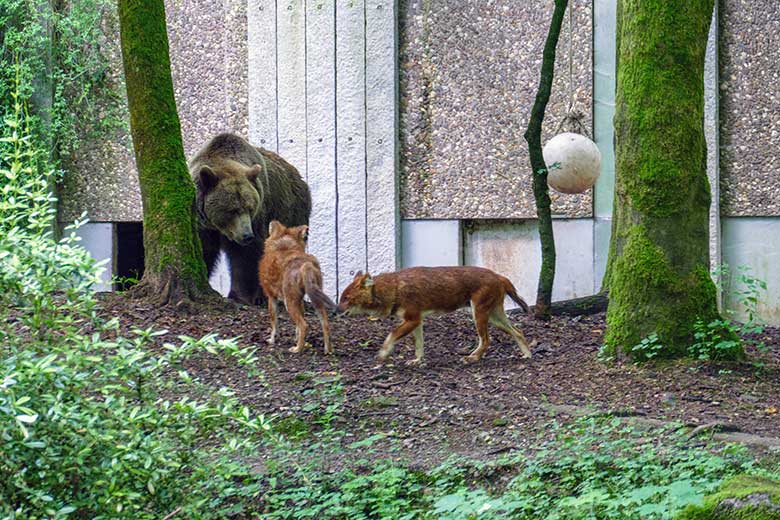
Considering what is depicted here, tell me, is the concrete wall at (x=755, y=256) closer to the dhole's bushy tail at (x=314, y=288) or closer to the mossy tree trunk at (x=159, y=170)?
the dhole's bushy tail at (x=314, y=288)

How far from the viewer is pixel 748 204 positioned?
9375mm

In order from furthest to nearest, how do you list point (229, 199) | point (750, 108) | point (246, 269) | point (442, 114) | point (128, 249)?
point (128, 249) → point (442, 114) → point (246, 269) → point (229, 199) → point (750, 108)

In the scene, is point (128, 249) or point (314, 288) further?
point (128, 249)

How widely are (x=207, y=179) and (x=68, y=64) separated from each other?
13.2 feet

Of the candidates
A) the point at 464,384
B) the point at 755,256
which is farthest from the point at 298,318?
the point at 755,256

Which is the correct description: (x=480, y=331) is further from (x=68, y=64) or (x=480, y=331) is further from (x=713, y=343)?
(x=68, y=64)

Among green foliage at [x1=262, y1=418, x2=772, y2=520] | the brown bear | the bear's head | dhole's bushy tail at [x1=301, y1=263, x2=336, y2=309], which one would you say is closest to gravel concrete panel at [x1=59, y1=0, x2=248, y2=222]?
the brown bear

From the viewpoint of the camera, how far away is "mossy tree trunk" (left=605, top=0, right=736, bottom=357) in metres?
6.49

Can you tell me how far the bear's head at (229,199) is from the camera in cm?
966

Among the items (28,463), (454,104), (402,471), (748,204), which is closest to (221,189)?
(454,104)

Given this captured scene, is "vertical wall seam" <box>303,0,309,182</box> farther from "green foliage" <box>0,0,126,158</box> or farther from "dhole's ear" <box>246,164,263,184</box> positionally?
"green foliage" <box>0,0,126,158</box>

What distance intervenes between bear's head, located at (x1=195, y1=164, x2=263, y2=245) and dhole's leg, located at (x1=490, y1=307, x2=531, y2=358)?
10.2ft

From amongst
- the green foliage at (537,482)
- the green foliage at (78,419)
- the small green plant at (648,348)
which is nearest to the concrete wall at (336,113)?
the small green plant at (648,348)

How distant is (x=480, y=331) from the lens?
7.22 metres
